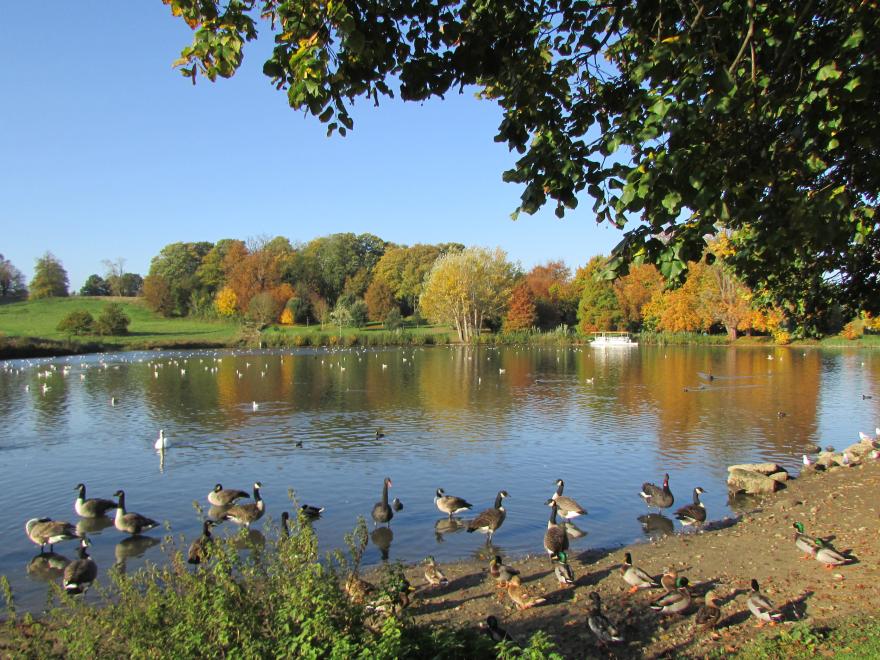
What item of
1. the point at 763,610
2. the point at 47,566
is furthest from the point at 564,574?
the point at 47,566

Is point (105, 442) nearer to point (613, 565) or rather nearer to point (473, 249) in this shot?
point (613, 565)

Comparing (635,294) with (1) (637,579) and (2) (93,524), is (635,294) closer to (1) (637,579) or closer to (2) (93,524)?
(2) (93,524)

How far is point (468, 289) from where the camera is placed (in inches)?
3529

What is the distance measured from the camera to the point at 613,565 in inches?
429

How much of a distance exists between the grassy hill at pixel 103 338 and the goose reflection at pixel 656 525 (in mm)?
70395

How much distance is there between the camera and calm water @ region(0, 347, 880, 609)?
47.4 ft

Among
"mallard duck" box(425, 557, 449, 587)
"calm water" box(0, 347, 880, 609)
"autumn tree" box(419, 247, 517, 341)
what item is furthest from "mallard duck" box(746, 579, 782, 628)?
"autumn tree" box(419, 247, 517, 341)

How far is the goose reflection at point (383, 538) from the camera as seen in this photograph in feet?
41.8

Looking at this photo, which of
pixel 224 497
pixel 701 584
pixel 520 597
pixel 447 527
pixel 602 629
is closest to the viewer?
pixel 602 629

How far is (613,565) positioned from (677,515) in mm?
3500

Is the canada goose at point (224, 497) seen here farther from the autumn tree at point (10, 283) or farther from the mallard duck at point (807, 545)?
the autumn tree at point (10, 283)

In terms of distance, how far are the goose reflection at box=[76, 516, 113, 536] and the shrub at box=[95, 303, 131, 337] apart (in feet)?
266

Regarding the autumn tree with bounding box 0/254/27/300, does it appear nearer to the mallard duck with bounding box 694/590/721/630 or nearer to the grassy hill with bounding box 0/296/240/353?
the grassy hill with bounding box 0/296/240/353

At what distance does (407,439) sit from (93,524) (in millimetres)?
11407
